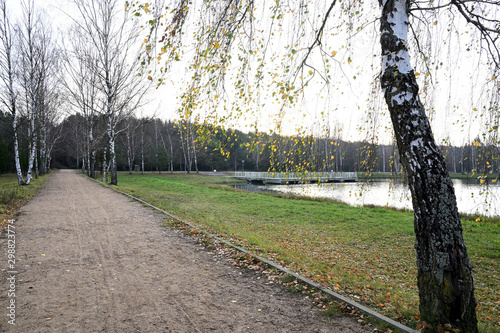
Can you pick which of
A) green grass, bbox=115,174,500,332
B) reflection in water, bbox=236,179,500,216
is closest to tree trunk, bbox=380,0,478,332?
green grass, bbox=115,174,500,332

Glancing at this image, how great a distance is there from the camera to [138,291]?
13.2 feet

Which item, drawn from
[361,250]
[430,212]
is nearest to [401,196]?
[361,250]

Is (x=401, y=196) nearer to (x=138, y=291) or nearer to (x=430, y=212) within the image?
(x=430, y=212)

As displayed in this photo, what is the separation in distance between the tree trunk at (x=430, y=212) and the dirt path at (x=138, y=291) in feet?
3.14

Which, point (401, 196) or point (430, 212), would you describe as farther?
point (401, 196)

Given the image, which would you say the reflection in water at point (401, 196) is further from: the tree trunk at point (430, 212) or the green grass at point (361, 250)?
the tree trunk at point (430, 212)

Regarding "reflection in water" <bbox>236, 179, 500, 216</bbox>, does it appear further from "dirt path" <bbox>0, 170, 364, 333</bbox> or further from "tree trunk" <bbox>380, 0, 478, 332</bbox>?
"dirt path" <bbox>0, 170, 364, 333</bbox>

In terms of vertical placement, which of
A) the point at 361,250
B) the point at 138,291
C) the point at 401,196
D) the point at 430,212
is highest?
the point at 430,212

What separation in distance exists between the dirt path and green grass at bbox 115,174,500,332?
3.14 feet

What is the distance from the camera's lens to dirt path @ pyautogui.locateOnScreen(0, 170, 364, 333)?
10.6 ft

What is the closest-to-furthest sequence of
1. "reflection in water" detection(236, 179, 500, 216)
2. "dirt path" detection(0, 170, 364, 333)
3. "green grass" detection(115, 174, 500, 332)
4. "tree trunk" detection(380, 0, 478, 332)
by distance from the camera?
"tree trunk" detection(380, 0, 478, 332) < "dirt path" detection(0, 170, 364, 333) < "green grass" detection(115, 174, 500, 332) < "reflection in water" detection(236, 179, 500, 216)

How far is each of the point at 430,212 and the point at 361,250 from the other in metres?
5.24

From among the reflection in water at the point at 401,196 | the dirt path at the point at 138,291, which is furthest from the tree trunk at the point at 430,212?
the reflection in water at the point at 401,196

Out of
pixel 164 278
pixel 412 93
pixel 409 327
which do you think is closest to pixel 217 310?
pixel 164 278
